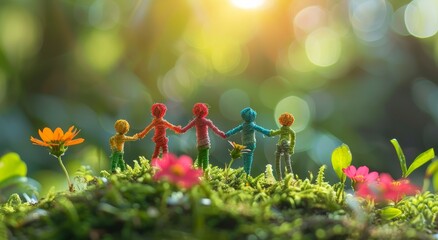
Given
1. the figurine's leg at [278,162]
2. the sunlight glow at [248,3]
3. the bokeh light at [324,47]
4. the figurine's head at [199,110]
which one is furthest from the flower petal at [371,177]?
the bokeh light at [324,47]

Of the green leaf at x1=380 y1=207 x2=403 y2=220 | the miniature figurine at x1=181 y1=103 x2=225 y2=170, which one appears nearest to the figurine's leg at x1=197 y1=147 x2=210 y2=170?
the miniature figurine at x1=181 y1=103 x2=225 y2=170

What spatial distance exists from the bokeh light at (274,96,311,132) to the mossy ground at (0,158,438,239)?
9.62 feet

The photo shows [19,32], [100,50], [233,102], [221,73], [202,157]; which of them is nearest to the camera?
[202,157]

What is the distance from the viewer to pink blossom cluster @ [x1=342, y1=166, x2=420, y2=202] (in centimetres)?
56

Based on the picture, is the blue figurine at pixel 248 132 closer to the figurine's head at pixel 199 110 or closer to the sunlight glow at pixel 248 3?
the figurine's head at pixel 199 110

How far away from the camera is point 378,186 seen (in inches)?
22.9

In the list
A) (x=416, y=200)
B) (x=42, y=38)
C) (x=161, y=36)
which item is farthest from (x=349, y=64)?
(x=416, y=200)

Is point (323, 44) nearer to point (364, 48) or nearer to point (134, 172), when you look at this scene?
point (364, 48)

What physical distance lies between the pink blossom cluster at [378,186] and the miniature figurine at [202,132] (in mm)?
158

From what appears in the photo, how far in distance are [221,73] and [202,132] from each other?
10.2 feet

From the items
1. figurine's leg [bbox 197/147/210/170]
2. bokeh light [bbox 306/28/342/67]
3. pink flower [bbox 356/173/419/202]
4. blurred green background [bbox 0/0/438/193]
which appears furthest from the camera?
bokeh light [bbox 306/28/342/67]

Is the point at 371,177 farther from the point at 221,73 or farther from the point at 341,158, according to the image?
the point at 221,73

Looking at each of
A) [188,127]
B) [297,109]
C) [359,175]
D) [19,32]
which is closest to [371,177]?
Result: [359,175]

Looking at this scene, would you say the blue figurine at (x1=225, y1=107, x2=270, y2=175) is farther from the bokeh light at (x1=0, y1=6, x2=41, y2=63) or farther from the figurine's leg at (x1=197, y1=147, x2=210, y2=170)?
the bokeh light at (x1=0, y1=6, x2=41, y2=63)
